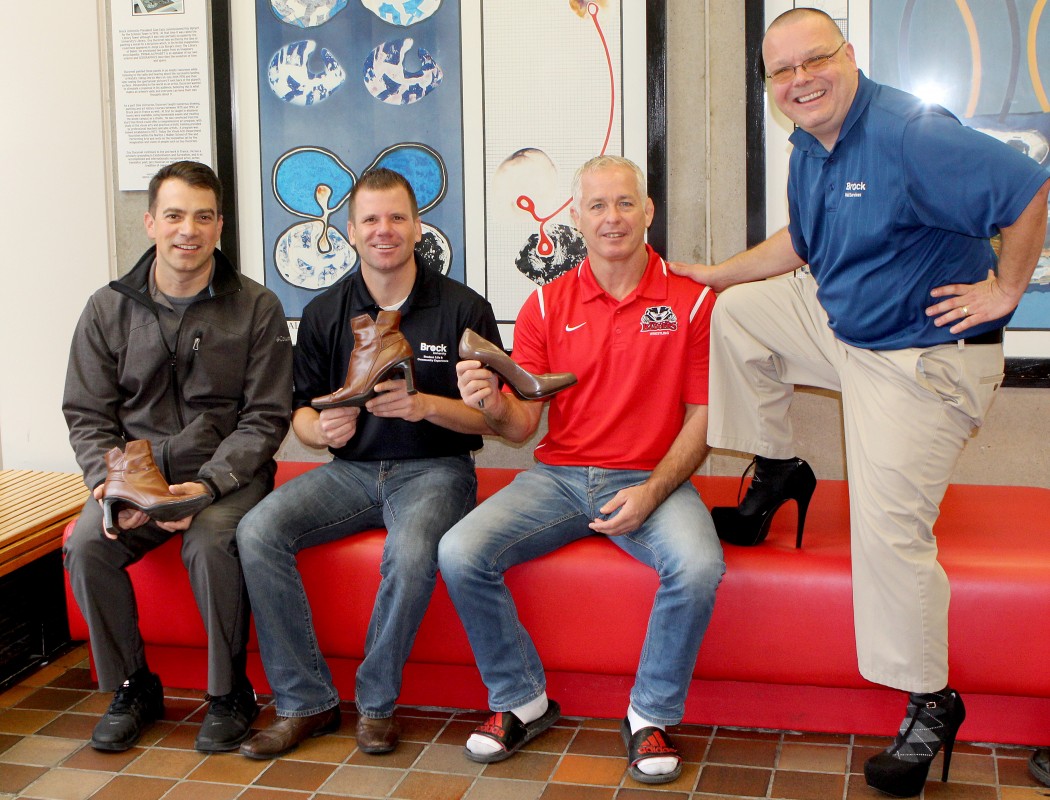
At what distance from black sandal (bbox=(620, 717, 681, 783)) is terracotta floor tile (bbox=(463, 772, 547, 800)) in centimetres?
20

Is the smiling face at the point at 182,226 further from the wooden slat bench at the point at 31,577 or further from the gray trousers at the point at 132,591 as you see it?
the wooden slat bench at the point at 31,577

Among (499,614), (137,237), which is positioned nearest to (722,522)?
(499,614)

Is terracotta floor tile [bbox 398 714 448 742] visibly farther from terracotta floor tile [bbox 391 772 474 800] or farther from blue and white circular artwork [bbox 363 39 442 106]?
blue and white circular artwork [bbox 363 39 442 106]

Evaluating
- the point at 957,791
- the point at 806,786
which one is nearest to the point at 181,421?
the point at 806,786

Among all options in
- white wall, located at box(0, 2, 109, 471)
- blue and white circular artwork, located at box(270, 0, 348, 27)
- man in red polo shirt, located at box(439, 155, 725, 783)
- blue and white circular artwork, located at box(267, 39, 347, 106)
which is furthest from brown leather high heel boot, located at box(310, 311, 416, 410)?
white wall, located at box(0, 2, 109, 471)

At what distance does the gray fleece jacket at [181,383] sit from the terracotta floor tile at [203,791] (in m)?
0.71

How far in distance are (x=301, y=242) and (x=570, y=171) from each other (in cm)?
93

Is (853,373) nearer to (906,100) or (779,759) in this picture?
(906,100)

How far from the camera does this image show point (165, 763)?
2471 mm

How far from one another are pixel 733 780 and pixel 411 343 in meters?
1.31

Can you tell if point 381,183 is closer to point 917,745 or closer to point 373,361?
point 373,361

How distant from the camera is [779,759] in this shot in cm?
240

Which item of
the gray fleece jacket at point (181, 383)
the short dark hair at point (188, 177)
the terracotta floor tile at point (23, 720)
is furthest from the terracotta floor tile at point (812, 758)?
the short dark hair at point (188, 177)

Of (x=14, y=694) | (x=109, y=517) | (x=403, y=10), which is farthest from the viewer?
(x=403, y=10)
